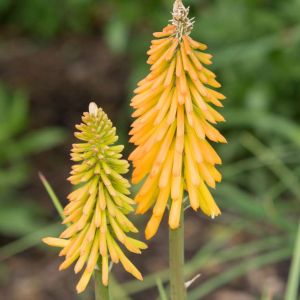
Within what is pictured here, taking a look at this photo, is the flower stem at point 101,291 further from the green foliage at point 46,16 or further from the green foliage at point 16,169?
the green foliage at point 46,16

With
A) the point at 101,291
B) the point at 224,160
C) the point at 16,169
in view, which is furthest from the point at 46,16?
the point at 101,291

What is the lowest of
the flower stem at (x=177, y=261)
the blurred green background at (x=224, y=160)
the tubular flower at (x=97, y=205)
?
the flower stem at (x=177, y=261)

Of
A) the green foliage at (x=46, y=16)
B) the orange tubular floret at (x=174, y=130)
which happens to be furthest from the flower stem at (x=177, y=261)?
the green foliage at (x=46, y=16)

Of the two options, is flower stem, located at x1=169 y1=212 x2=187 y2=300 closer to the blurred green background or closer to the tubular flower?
the tubular flower

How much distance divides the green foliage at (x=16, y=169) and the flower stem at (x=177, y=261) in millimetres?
3880

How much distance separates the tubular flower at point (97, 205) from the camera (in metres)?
1.82

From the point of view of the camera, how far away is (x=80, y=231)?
6.44 feet

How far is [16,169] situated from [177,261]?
446 centimetres

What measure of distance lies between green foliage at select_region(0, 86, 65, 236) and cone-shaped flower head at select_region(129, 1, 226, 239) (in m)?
3.86

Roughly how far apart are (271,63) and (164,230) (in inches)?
64.5

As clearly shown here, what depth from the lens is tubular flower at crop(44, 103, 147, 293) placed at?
182cm

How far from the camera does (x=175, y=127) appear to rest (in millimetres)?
1978

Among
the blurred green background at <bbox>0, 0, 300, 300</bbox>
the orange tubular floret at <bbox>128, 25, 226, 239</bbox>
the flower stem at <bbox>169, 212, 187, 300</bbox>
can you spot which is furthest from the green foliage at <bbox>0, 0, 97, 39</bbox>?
the flower stem at <bbox>169, 212, 187, 300</bbox>

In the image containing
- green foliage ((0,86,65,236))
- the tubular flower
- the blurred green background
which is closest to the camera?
the tubular flower
